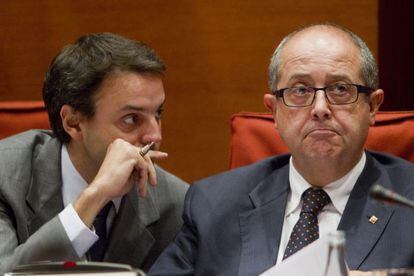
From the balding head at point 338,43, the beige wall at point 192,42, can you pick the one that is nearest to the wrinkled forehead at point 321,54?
the balding head at point 338,43


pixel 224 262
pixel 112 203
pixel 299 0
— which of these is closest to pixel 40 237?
pixel 112 203

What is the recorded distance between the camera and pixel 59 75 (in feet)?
7.48

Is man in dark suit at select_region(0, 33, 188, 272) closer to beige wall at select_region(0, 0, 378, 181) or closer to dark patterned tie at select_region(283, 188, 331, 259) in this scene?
A: dark patterned tie at select_region(283, 188, 331, 259)

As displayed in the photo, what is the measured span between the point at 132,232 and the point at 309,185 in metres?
0.49

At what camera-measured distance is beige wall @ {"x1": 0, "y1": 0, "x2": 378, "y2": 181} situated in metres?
2.92

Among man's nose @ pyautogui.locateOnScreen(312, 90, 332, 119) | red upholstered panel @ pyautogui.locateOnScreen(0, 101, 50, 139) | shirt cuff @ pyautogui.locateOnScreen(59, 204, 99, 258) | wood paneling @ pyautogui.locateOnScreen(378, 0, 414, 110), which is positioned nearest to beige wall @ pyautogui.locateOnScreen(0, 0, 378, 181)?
wood paneling @ pyautogui.locateOnScreen(378, 0, 414, 110)

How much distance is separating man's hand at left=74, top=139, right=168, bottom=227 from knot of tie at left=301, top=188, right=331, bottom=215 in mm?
392

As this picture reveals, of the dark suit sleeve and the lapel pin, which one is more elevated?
the lapel pin

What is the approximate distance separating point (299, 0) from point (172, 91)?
0.56 m

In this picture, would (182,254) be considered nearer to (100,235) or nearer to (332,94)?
(100,235)

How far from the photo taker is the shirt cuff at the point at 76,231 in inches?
79.2

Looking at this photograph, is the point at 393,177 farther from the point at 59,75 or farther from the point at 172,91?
the point at 172,91

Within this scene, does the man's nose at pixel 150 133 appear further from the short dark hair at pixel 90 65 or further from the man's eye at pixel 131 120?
the short dark hair at pixel 90 65

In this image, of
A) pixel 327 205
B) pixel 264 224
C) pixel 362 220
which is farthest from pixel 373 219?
pixel 264 224
